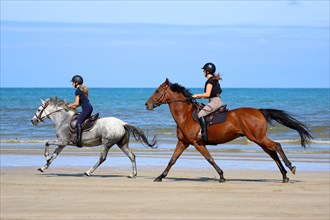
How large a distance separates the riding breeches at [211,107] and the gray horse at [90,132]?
1.78m

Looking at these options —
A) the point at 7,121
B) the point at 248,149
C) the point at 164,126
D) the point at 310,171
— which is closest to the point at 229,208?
the point at 310,171

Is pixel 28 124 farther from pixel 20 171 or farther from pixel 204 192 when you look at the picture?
pixel 204 192

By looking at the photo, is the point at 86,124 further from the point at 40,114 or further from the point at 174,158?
the point at 174,158

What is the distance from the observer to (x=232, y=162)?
1984cm

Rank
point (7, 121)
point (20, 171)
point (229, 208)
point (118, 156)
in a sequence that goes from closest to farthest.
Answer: point (229, 208) → point (20, 171) → point (118, 156) → point (7, 121)

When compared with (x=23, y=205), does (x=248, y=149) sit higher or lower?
lower

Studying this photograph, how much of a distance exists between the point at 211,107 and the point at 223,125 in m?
0.42

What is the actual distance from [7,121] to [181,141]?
28.8 metres

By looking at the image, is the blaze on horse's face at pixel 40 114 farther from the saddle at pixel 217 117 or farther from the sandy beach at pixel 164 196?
the saddle at pixel 217 117

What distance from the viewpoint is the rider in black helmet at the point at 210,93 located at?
47.4ft

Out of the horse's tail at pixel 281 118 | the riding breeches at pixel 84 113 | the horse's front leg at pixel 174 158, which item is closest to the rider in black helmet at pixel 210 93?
the horse's front leg at pixel 174 158

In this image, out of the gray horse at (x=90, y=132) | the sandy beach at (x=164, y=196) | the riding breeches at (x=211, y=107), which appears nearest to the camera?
the sandy beach at (x=164, y=196)

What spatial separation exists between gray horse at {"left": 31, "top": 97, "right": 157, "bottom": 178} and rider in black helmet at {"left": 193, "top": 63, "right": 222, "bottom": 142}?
5.81 feet

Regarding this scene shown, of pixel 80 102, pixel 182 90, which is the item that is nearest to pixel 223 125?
pixel 182 90
